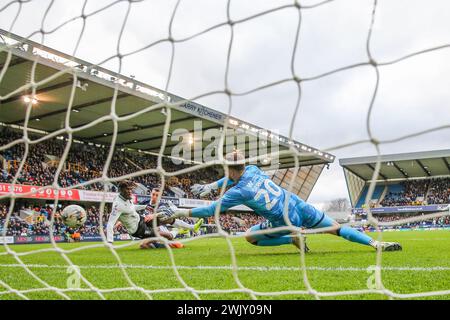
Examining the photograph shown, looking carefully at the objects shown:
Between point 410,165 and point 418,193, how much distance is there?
112 inches

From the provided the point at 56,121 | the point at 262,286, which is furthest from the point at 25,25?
the point at 56,121

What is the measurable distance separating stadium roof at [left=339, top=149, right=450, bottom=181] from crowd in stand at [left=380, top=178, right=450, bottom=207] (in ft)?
2.06

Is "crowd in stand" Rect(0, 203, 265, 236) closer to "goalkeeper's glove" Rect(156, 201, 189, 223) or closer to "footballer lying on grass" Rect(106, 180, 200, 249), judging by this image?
"footballer lying on grass" Rect(106, 180, 200, 249)

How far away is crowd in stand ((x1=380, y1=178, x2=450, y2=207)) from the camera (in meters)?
33.7

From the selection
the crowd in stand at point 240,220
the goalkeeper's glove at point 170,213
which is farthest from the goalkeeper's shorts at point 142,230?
the crowd in stand at point 240,220

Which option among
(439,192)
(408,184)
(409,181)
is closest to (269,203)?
(439,192)

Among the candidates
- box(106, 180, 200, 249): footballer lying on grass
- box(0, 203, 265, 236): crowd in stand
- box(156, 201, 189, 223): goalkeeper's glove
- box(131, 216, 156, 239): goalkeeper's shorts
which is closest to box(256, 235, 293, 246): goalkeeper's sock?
box(156, 201, 189, 223): goalkeeper's glove

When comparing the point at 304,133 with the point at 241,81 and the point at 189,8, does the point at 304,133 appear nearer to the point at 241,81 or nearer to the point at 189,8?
the point at 241,81

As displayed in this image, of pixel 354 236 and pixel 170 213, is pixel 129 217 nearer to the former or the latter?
pixel 170 213

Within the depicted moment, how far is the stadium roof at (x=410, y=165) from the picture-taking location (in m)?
32.4

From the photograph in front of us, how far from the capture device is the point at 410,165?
3353cm

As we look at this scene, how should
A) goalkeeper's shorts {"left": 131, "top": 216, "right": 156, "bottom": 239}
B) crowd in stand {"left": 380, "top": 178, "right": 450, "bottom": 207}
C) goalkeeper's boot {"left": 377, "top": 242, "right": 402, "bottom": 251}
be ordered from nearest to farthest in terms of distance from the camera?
goalkeeper's boot {"left": 377, "top": 242, "right": 402, "bottom": 251} → goalkeeper's shorts {"left": 131, "top": 216, "right": 156, "bottom": 239} → crowd in stand {"left": 380, "top": 178, "right": 450, "bottom": 207}

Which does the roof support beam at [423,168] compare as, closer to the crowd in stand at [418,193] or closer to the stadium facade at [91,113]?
the crowd in stand at [418,193]

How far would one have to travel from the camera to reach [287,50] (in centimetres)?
251
